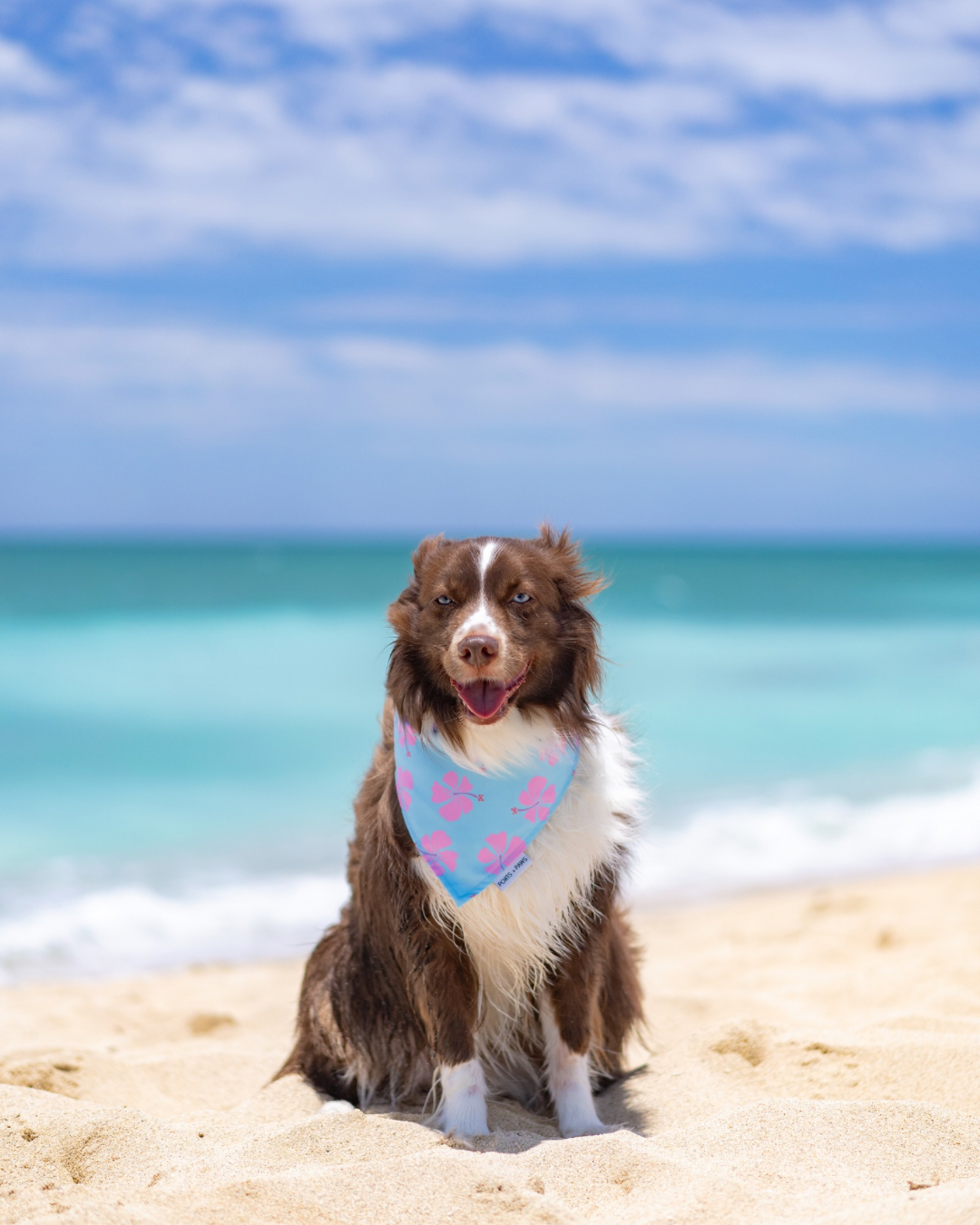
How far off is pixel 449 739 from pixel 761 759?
29.5 feet

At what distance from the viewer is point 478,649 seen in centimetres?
332

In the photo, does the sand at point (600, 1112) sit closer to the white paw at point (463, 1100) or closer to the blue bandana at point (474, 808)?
the white paw at point (463, 1100)

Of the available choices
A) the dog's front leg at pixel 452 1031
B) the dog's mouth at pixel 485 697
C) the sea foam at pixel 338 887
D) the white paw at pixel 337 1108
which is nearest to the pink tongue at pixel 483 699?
the dog's mouth at pixel 485 697

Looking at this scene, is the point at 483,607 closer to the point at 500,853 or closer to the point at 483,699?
the point at 483,699

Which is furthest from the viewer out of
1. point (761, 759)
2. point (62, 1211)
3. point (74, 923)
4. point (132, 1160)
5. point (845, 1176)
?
point (761, 759)

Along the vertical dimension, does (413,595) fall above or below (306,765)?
above

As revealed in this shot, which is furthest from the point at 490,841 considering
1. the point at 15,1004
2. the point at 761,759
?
the point at 761,759

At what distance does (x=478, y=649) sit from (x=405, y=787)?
0.60 meters

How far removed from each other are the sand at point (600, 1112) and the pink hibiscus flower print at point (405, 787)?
904mm

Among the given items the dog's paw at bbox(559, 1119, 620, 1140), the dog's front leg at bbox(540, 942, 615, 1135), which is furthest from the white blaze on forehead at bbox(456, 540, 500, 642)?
the dog's paw at bbox(559, 1119, 620, 1140)

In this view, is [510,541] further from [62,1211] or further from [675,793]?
[675,793]

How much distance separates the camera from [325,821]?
9414 mm

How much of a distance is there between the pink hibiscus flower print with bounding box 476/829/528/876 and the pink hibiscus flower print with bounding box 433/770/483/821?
0.12 m

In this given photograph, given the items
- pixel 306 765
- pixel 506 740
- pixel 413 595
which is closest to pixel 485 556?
pixel 413 595
